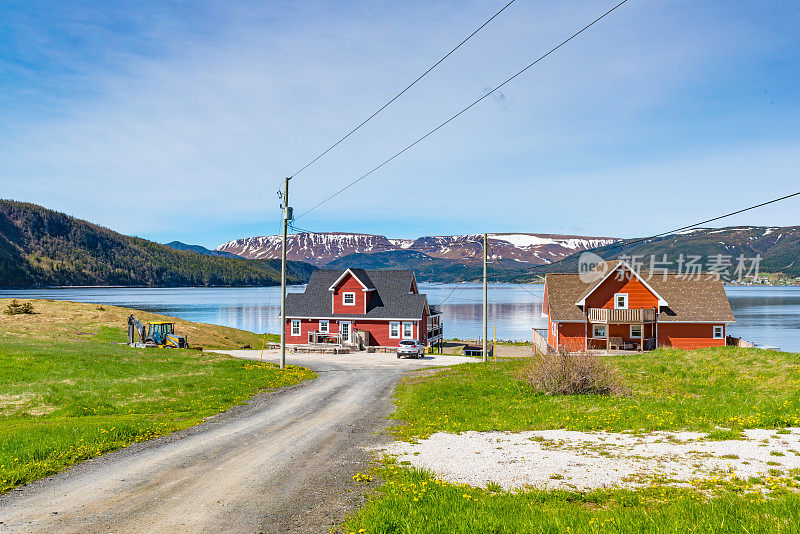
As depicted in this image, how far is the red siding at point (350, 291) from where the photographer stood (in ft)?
181

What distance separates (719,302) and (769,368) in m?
27.2

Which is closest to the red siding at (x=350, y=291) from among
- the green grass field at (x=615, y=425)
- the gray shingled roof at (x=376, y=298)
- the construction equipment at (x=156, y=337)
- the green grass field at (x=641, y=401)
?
the gray shingled roof at (x=376, y=298)

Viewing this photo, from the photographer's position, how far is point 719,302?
48375 mm

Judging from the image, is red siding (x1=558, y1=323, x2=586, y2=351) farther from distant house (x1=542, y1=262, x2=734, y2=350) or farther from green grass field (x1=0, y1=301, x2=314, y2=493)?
green grass field (x1=0, y1=301, x2=314, y2=493)

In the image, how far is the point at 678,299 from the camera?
162 ft

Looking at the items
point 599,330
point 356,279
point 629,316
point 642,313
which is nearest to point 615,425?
point 629,316

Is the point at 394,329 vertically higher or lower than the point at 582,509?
lower

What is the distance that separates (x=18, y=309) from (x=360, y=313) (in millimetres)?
37124

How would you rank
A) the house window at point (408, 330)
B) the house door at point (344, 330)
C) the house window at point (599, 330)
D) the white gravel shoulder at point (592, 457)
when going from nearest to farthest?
the white gravel shoulder at point (592, 457)
the house window at point (599, 330)
the house window at point (408, 330)
the house door at point (344, 330)

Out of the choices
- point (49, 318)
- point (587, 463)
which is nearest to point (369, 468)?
point (587, 463)

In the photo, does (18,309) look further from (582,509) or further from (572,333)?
(582,509)

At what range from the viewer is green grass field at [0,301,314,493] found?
13.9 metres

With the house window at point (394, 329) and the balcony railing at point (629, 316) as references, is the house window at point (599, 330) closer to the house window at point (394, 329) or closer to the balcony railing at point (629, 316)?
the balcony railing at point (629, 316)

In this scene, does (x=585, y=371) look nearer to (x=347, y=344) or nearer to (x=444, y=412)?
(x=444, y=412)
